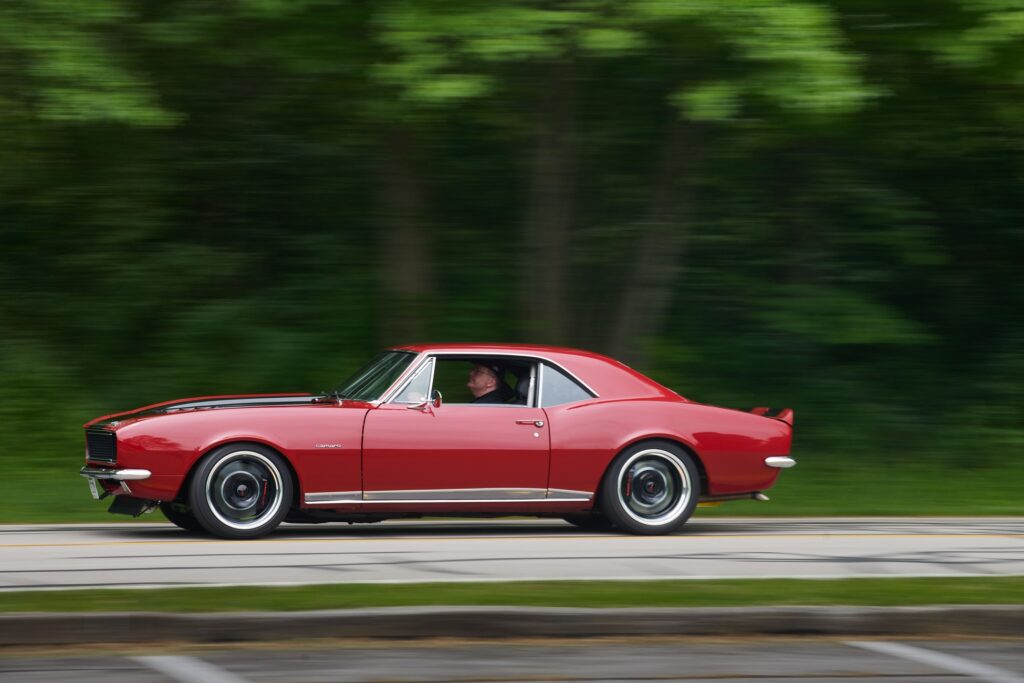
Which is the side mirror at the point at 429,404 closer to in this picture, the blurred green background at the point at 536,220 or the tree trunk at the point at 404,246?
the blurred green background at the point at 536,220

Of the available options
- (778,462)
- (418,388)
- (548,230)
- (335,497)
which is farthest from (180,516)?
(548,230)

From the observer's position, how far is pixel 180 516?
1027cm

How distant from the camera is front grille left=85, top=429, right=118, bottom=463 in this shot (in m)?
9.59

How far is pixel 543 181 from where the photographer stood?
49.2 ft

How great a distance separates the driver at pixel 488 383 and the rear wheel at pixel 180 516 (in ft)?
6.96

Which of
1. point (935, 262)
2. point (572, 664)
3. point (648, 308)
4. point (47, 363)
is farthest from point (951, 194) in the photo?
point (572, 664)

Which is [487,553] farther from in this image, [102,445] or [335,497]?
[102,445]

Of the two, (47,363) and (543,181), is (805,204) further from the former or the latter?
(47,363)

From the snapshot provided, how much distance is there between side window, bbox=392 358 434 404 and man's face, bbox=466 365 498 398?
1.55ft

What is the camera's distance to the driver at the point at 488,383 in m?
10.4

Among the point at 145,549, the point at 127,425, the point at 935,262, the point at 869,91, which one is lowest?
the point at 145,549

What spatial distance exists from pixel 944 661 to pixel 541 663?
1.75m

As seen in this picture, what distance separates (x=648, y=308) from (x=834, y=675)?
979 cm

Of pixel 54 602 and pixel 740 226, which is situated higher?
pixel 740 226
